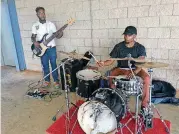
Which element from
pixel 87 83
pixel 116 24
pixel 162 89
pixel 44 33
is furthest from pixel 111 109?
pixel 44 33

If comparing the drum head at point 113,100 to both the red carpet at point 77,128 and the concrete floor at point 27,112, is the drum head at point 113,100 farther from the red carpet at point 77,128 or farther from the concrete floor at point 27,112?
the concrete floor at point 27,112

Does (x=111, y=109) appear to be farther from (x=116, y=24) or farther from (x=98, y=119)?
(x=116, y=24)

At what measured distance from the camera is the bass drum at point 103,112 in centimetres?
189

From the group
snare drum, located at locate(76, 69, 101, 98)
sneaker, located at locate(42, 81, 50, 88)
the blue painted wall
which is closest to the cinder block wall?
the blue painted wall

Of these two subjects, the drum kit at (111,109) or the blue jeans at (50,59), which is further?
the blue jeans at (50,59)

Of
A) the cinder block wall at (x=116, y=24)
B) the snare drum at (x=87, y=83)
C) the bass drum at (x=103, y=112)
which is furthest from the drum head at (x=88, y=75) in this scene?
the cinder block wall at (x=116, y=24)

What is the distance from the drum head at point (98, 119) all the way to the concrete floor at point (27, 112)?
0.67 meters

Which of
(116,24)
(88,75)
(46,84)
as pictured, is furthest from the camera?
(46,84)

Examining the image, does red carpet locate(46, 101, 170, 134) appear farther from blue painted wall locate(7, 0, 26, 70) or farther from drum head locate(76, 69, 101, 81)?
blue painted wall locate(7, 0, 26, 70)

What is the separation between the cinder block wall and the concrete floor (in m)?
0.85

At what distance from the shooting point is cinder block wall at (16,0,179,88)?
112 inches

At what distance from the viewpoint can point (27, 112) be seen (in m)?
2.75

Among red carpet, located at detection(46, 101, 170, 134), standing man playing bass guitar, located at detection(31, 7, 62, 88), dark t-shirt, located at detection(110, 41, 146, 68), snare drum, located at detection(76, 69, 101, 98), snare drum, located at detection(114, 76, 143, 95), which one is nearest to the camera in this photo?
snare drum, located at detection(114, 76, 143, 95)

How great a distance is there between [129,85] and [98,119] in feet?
1.60
